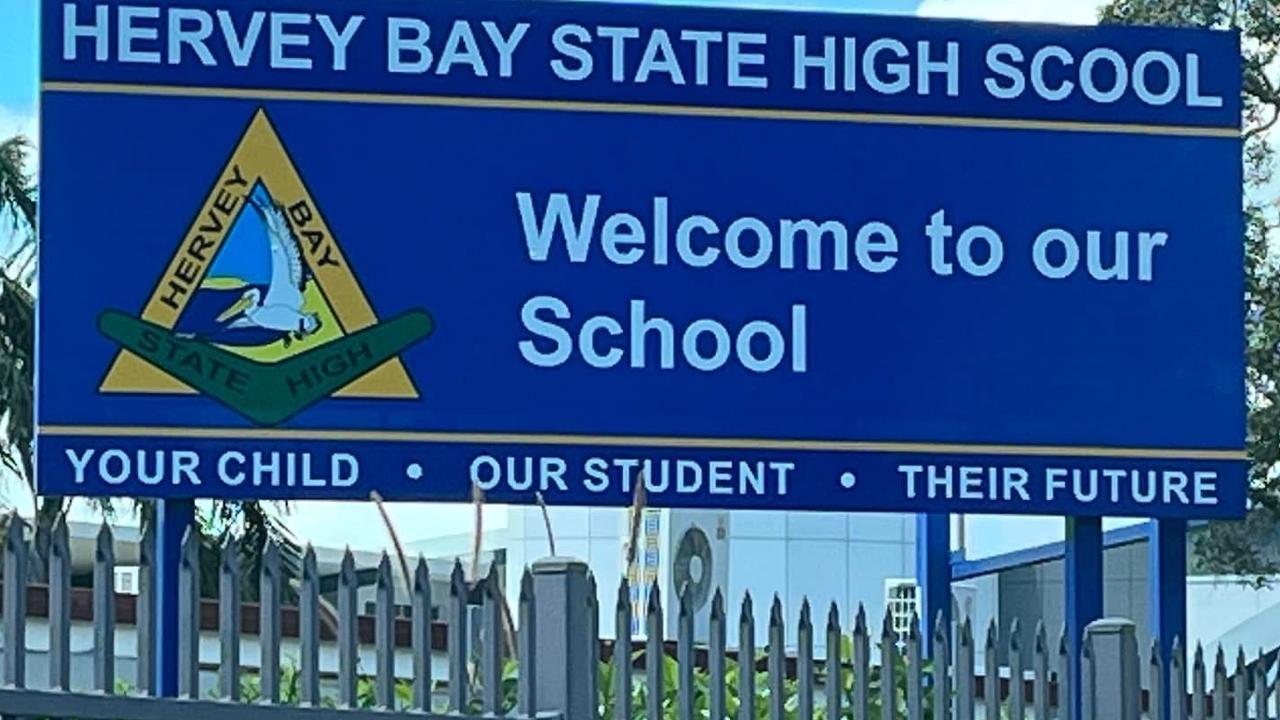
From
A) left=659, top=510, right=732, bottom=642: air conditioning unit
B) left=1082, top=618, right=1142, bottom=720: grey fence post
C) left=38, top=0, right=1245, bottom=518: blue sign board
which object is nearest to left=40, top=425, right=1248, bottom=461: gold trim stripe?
left=38, top=0, right=1245, bottom=518: blue sign board

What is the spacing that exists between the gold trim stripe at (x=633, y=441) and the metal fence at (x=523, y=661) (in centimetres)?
125

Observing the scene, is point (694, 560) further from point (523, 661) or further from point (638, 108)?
point (523, 661)

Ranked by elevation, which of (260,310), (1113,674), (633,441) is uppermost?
(260,310)

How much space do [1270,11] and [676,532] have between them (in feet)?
38.9

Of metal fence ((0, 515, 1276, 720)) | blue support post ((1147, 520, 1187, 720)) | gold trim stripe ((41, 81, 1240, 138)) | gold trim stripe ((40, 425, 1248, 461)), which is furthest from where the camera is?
blue support post ((1147, 520, 1187, 720))

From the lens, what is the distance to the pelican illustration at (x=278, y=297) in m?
7.34

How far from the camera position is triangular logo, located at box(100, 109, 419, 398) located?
7.33m

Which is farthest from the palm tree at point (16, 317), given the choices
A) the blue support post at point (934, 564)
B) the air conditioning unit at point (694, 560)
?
the blue support post at point (934, 564)

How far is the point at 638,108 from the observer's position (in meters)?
7.60

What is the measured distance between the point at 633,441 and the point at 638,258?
0.58m

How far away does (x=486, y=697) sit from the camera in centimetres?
521

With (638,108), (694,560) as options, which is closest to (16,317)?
(694,560)

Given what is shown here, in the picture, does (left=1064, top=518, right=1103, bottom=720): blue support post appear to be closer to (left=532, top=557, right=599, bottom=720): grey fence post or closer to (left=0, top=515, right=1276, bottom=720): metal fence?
(left=0, top=515, right=1276, bottom=720): metal fence

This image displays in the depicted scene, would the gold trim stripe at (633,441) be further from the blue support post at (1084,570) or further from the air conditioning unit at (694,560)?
the air conditioning unit at (694,560)
